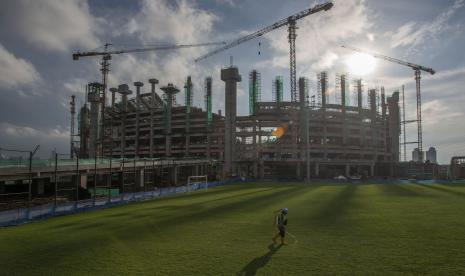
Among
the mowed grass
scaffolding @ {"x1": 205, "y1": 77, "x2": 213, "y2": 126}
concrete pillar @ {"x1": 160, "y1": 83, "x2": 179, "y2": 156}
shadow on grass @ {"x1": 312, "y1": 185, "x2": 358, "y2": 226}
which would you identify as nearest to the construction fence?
the mowed grass

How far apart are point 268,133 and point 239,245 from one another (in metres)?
102

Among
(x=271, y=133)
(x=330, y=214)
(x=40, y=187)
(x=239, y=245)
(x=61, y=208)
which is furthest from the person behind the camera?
(x=271, y=133)

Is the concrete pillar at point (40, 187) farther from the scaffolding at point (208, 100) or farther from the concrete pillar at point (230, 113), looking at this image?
the scaffolding at point (208, 100)

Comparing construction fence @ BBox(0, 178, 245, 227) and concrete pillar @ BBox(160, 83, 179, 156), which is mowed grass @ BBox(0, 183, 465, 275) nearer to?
construction fence @ BBox(0, 178, 245, 227)

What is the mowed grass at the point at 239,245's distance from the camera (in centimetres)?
1301

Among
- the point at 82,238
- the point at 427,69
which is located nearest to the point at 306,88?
the point at 427,69

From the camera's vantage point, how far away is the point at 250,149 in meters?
120

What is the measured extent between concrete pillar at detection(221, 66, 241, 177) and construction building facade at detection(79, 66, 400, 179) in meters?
0.38

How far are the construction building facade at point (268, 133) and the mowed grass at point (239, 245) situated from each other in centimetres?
8597

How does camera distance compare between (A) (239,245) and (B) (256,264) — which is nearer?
(B) (256,264)

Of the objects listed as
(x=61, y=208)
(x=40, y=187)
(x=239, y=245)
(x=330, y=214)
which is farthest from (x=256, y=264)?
(x=40, y=187)

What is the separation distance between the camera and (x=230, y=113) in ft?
388

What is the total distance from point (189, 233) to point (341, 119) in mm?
115062

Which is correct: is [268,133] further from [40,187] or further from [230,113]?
[40,187]
